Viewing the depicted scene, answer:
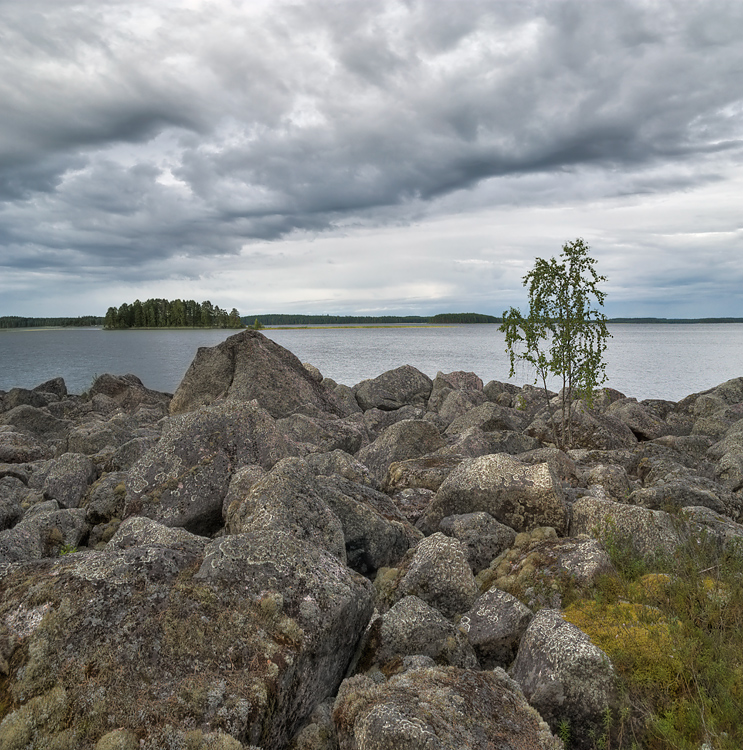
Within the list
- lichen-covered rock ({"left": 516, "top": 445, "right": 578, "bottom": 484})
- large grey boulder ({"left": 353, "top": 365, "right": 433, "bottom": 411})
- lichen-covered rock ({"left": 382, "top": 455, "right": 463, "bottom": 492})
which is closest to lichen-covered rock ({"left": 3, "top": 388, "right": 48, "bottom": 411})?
large grey boulder ({"left": 353, "top": 365, "right": 433, "bottom": 411})

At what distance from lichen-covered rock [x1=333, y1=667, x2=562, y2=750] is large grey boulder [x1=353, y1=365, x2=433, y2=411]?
23.9 meters

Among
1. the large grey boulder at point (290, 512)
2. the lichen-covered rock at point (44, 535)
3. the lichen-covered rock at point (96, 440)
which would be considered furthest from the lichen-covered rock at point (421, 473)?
the lichen-covered rock at point (96, 440)

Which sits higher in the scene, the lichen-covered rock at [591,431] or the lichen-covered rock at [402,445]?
A: the lichen-covered rock at [402,445]

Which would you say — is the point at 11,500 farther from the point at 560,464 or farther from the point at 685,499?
the point at 685,499

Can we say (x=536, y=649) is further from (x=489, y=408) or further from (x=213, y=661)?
(x=489, y=408)

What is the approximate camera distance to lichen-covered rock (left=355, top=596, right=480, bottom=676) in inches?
214

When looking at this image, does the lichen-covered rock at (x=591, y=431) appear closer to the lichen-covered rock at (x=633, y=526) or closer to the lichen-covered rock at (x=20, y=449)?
the lichen-covered rock at (x=633, y=526)

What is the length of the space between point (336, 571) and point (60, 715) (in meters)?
2.46

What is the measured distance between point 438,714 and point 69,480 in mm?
10251

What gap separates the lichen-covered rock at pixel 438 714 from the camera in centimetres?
382

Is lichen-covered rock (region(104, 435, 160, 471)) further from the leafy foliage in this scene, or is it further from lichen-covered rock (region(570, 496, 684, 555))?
the leafy foliage

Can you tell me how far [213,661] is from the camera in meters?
4.44

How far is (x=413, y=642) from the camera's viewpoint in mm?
5508

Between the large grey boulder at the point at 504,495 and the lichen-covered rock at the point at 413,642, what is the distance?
3.64m
